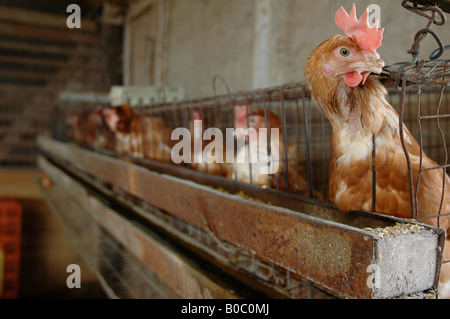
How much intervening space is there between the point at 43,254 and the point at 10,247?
55 centimetres

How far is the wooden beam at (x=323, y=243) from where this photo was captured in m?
0.49

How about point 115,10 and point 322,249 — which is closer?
point 322,249

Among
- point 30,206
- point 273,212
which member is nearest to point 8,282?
point 30,206

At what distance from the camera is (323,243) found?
58 cm

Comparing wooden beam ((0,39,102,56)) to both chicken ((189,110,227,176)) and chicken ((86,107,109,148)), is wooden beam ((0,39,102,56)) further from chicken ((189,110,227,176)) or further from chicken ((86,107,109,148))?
chicken ((189,110,227,176))

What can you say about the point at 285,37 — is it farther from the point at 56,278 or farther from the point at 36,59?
the point at 36,59

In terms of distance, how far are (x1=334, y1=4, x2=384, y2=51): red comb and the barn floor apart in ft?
9.05

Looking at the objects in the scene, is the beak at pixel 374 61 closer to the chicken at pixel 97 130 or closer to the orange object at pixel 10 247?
the chicken at pixel 97 130

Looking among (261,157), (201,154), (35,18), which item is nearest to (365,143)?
(261,157)

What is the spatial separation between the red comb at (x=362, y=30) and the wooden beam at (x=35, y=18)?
254 inches

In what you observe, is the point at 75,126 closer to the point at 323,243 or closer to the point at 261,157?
the point at 261,157

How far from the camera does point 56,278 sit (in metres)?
3.30

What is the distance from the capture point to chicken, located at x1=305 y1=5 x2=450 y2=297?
0.83 meters
